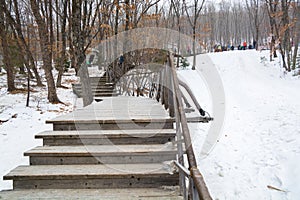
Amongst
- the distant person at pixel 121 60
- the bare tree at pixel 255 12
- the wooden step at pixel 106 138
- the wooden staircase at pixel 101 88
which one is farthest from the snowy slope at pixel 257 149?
the bare tree at pixel 255 12

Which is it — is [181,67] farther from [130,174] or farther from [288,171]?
[130,174]

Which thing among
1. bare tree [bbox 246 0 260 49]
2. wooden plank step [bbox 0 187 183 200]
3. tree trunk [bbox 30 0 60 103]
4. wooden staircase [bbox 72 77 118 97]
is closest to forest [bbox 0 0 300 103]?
tree trunk [bbox 30 0 60 103]

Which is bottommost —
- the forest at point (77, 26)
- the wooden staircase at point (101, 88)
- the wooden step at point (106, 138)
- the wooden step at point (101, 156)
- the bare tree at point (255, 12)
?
the wooden step at point (101, 156)

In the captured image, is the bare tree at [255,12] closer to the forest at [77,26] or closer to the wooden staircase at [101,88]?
the forest at [77,26]

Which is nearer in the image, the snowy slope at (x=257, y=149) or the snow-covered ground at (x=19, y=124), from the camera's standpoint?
the snowy slope at (x=257, y=149)

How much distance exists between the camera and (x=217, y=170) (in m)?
3.67

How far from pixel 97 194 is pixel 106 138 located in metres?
0.71

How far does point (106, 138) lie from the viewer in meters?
2.58

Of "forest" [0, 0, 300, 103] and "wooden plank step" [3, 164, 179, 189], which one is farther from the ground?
"forest" [0, 0, 300, 103]

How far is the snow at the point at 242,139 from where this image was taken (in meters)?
3.25

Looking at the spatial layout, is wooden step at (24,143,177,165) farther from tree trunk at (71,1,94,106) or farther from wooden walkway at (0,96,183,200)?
tree trunk at (71,1,94,106)

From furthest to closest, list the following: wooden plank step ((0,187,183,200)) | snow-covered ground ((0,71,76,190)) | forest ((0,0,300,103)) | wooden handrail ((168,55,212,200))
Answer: forest ((0,0,300,103))
snow-covered ground ((0,71,76,190))
wooden plank step ((0,187,183,200))
wooden handrail ((168,55,212,200))

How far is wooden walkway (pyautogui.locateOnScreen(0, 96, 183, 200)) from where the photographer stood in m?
2.04

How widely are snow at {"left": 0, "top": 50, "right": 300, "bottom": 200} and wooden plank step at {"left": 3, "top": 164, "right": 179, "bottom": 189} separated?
1308mm
